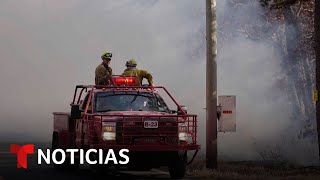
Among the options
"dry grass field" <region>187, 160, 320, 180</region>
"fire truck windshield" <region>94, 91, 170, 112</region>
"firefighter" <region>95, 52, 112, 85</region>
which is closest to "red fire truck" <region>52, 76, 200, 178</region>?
"fire truck windshield" <region>94, 91, 170, 112</region>

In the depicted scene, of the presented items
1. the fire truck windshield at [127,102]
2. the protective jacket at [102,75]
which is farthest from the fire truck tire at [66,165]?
the fire truck windshield at [127,102]

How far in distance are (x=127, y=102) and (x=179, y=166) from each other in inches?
69.1

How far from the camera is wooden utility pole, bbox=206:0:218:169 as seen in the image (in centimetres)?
1688

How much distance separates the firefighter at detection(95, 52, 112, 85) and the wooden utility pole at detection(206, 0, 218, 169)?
2328 millimetres

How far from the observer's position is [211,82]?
16891mm

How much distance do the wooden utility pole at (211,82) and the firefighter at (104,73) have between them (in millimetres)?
2328

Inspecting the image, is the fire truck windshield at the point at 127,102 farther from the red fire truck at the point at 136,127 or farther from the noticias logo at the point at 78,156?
the noticias logo at the point at 78,156

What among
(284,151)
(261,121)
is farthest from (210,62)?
(261,121)

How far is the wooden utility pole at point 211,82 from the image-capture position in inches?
664

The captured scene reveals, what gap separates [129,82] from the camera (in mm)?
15828

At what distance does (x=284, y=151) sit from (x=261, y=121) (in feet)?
10.1

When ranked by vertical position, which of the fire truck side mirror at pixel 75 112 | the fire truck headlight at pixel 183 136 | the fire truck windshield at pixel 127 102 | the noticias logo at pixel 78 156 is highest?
the fire truck windshield at pixel 127 102

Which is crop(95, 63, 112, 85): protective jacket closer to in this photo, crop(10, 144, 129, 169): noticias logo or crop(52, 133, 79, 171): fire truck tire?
crop(10, 144, 129, 169): noticias logo

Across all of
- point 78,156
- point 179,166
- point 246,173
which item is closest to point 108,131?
point 179,166
